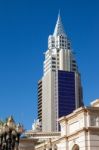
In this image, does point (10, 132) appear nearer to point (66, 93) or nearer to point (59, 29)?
point (66, 93)

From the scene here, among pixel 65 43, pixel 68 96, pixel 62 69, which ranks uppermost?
pixel 65 43

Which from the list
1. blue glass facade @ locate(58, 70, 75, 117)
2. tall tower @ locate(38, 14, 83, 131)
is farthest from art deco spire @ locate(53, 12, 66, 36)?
blue glass facade @ locate(58, 70, 75, 117)

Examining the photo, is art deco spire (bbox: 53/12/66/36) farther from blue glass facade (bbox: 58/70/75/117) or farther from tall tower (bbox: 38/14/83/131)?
blue glass facade (bbox: 58/70/75/117)

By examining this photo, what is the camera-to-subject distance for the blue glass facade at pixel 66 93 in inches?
5389

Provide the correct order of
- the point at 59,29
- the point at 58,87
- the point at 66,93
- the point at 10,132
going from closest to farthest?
the point at 10,132 → the point at 66,93 → the point at 58,87 → the point at 59,29

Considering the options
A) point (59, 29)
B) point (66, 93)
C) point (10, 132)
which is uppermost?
point (59, 29)

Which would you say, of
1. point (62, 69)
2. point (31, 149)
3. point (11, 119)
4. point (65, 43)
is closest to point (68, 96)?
point (62, 69)

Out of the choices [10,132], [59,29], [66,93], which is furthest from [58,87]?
[10,132]

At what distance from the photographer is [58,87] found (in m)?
139

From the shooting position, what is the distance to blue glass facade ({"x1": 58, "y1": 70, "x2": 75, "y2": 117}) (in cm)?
13688

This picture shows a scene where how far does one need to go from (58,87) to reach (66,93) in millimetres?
3486

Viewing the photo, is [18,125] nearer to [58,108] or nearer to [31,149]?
[31,149]

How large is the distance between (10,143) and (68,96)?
338 ft

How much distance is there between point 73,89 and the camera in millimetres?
139250
